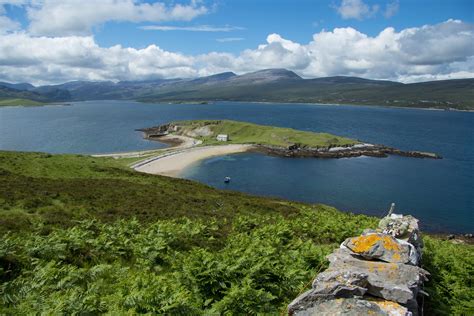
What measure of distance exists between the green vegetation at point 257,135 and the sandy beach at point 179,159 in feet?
31.2

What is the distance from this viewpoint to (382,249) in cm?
1134

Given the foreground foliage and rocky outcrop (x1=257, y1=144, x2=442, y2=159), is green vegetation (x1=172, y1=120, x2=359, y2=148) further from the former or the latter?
the foreground foliage

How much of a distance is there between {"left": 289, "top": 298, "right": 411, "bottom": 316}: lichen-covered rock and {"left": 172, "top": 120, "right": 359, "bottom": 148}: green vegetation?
4545 inches

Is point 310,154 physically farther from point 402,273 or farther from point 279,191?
point 402,273

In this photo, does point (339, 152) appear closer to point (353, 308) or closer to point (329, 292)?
point (329, 292)

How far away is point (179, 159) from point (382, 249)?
92110 mm

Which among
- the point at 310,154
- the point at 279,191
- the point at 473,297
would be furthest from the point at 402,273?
the point at 310,154

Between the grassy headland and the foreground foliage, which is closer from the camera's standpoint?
the foreground foliage

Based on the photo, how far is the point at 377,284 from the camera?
Answer: 30.3 ft

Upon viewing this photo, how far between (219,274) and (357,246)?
4715mm

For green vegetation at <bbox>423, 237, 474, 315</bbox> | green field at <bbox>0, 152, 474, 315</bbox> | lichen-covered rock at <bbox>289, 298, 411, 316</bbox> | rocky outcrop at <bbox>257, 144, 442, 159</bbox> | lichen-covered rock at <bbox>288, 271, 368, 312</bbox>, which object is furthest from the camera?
rocky outcrop at <bbox>257, 144, 442, 159</bbox>

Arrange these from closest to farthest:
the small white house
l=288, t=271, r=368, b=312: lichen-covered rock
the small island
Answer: l=288, t=271, r=368, b=312: lichen-covered rock < the small island < the small white house

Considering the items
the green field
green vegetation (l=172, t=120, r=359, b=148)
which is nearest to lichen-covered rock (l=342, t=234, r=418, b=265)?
the green field

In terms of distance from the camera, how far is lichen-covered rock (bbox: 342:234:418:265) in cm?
1119
